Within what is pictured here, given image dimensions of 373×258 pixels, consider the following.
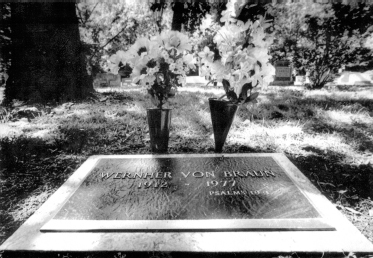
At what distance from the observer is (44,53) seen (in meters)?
5.17

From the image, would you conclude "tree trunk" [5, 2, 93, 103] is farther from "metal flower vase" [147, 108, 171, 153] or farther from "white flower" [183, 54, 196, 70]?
"white flower" [183, 54, 196, 70]

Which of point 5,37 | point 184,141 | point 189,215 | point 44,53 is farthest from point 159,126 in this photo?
point 5,37

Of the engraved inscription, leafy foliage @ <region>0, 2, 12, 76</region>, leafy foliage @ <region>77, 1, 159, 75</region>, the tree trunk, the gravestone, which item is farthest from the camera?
leafy foliage @ <region>77, 1, 159, 75</region>

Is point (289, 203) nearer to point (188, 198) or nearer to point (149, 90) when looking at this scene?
point (188, 198)

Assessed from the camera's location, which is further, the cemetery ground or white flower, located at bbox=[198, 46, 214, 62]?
white flower, located at bbox=[198, 46, 214, 62]

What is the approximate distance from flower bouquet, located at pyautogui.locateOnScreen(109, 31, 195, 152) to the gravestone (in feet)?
2.15

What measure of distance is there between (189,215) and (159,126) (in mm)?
1277

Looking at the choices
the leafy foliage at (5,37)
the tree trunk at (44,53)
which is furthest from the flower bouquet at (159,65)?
the leafy foliage at (5,37)

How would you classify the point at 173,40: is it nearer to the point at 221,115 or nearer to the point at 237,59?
the point at 237,59

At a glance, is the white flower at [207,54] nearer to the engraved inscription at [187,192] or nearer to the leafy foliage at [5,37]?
the engraved inscription at [187,192]

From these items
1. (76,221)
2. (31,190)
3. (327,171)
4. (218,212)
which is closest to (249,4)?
(327,171)

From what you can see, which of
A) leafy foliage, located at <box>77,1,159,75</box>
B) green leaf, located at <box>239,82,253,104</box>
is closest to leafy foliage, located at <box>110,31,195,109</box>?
green leaf, located at <box>239,82,253,104</box>

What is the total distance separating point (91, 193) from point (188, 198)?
696mm

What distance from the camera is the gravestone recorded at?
4.44 feet
